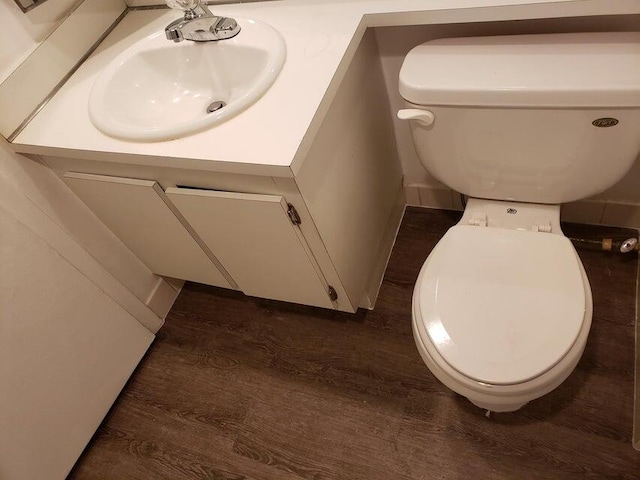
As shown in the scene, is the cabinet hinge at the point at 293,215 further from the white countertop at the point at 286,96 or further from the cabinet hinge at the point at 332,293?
the cabinet hinge at the point at 332,293

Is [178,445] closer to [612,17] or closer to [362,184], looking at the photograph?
[362,184]

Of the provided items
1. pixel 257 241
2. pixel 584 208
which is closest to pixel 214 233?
pixel 257 241

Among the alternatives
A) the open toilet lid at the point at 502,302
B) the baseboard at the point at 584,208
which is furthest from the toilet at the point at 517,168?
the baseboard at the point at 584,208

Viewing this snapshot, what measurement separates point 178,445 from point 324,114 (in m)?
1.09

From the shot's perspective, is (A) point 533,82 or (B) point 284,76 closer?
(A) point 533,82

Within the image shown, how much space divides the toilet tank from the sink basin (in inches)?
14.2

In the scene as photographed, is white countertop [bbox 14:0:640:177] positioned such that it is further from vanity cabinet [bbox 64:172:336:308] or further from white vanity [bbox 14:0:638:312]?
vanity cabinet [bbox 64:172:336:308]

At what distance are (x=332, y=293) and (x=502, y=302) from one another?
46cm

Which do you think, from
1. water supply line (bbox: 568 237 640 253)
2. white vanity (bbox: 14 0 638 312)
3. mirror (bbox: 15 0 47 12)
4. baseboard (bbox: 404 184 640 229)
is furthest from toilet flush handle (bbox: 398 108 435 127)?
mirror (bbox: 15 0 47 12)

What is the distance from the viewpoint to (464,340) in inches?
36.3

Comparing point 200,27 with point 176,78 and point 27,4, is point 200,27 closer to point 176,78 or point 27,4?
point 176,78

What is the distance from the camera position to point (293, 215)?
99 centimetres

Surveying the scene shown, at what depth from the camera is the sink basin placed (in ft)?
3.54

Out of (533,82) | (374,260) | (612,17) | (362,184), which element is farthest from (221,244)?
(612,17)
